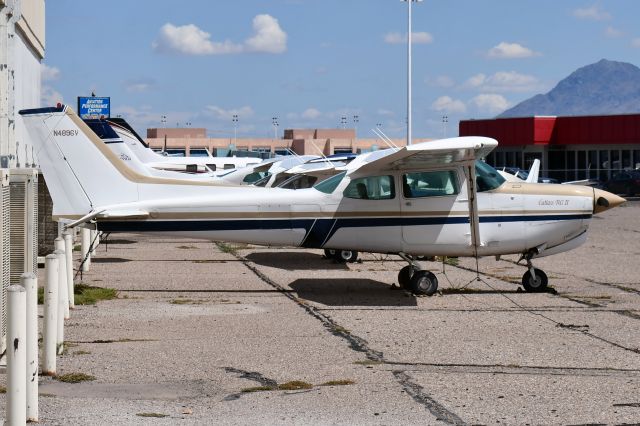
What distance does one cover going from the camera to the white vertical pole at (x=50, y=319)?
914 centimetres

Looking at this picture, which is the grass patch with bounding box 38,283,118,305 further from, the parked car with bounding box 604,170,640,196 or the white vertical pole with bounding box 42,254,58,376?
the parked car with bounding box 604,170,640,196

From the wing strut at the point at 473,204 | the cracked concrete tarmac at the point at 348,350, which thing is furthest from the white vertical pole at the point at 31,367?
the wing strut at the point at 473,204

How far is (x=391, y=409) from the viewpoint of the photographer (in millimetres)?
7996

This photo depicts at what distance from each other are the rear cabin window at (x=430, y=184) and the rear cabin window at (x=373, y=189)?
0.21m

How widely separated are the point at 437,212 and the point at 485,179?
35.1 inches

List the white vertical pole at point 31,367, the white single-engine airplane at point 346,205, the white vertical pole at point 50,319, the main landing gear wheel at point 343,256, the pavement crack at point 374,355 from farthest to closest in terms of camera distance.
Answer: the main landing gear wheel at point 343,256, the white single-engine airplane at point 346,205, the white vertical pole at point 50,319, the pavement crack at point 374,355, the white vertical pole at point 31,367

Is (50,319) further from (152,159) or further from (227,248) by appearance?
(152,159)

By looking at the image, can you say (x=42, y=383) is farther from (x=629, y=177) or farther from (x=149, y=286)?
(x=629, y=177)

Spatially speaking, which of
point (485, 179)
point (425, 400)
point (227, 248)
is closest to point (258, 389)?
point (425, 400)

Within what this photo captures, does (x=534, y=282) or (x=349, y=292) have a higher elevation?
(x=534, y=282)

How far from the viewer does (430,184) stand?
50.9ft

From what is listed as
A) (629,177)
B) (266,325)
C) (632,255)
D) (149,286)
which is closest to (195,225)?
(149,286)

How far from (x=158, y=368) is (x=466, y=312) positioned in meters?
5.12

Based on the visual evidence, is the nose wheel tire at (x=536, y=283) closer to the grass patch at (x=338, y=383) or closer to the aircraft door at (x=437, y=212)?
the aircraft door at (x=437, y=212)
